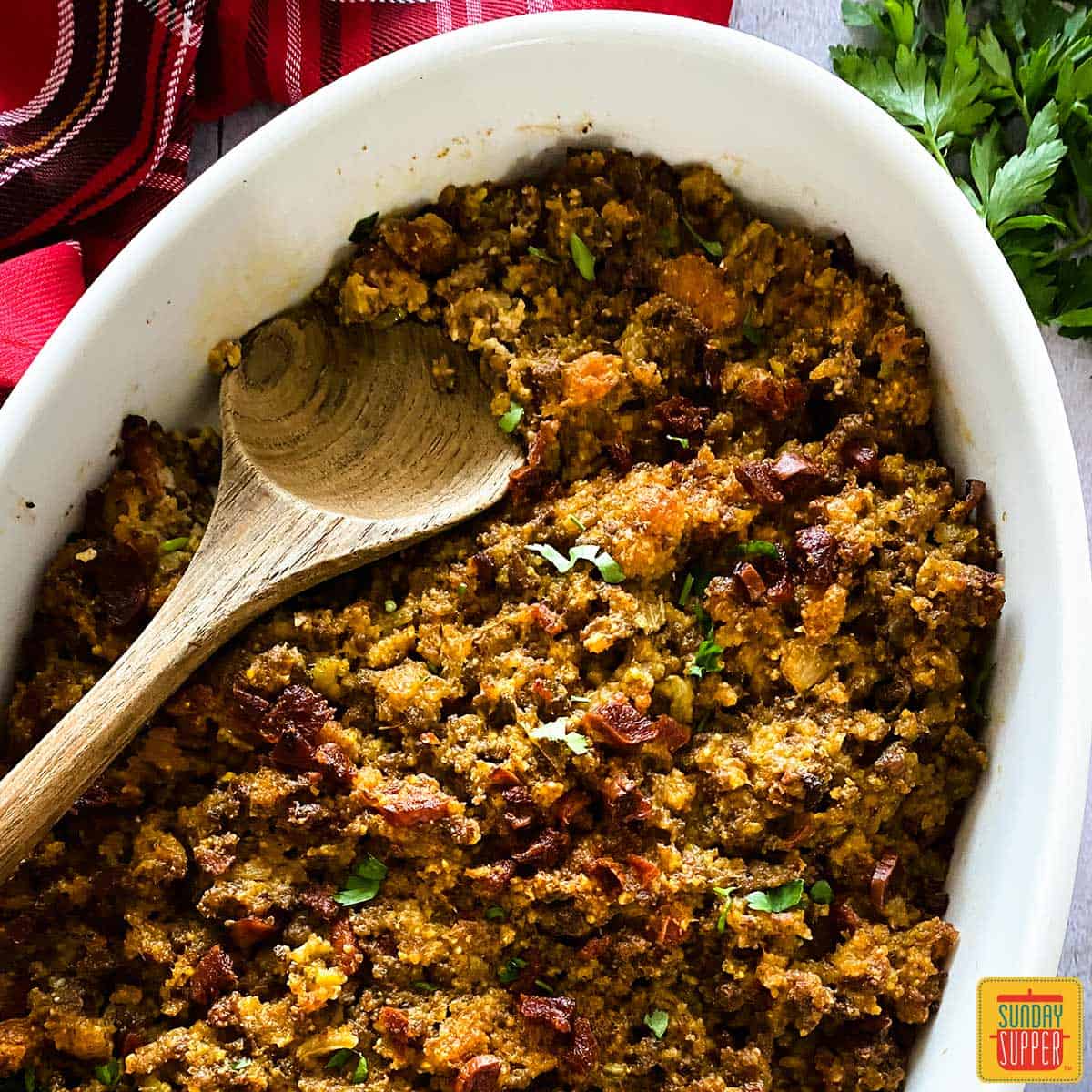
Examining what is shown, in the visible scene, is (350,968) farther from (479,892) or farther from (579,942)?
(579,942)

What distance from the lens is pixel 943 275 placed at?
2016 mm

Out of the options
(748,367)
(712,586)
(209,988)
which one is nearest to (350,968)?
(209,988)

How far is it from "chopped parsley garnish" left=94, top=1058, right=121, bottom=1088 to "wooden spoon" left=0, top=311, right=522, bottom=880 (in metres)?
0.42

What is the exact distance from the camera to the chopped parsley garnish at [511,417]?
7.01 feet

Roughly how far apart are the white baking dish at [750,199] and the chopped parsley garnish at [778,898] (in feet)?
0.85

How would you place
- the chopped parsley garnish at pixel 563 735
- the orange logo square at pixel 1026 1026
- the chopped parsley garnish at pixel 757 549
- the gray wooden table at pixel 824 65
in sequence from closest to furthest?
the orange logo square at pixel 1026 1026
the chopped parsley garnish at pixel 563 735
the chopped parsley garnish at pixel 757 549
the gray wooden table at pixel 824 65

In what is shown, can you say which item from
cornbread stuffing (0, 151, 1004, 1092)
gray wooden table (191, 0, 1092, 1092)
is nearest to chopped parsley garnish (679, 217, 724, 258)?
cornbread stuffing (0, 151, 1004, 1092)

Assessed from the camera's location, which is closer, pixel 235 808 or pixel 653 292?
pixel 235 808

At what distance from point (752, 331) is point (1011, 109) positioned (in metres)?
0.70

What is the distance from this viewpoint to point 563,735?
1922 mm

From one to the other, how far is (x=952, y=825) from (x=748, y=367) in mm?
813

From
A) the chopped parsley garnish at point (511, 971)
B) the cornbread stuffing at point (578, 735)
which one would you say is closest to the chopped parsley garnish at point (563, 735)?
the cornbread stuffing at point (578, 735)

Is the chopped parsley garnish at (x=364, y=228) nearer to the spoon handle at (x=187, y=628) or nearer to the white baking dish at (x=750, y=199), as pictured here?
the white baking dish at (x=750, y=199)

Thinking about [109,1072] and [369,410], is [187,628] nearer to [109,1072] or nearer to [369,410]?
[369,410]
